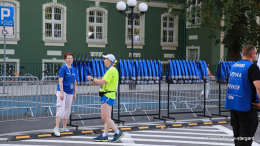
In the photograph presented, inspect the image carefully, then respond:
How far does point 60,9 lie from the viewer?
83.1 feet

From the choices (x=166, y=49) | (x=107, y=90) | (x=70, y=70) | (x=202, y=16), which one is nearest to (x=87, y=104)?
(x=70, y=70)

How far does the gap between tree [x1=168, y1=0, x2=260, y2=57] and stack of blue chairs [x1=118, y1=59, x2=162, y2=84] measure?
11135 millimetres

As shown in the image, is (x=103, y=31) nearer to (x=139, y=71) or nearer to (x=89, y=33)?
(x=89, y=33)

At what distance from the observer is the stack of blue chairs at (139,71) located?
1067 centimetres

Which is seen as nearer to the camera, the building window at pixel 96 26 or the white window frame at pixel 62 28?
the white window frame at pixel 62 28

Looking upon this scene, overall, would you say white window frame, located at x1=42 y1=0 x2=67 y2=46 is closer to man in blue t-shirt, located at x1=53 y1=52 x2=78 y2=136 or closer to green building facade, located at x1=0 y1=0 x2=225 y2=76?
green building facade, located at x1=0 y1=0 x2=225 y2=76

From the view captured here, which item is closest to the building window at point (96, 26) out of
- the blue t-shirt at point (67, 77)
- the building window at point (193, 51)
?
the building window at point (193, 51)

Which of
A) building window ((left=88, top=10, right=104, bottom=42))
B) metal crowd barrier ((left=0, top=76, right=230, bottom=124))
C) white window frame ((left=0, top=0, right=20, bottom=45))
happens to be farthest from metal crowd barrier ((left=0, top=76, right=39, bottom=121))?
building window ((left=88, top=10, right=104, bottom=42))

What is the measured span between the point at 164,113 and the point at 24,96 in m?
4.75

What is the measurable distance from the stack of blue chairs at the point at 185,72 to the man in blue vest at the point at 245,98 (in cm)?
527

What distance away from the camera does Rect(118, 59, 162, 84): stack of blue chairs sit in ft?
35.0

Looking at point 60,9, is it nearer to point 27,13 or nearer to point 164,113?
point 27,13

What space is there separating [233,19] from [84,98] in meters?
13.5

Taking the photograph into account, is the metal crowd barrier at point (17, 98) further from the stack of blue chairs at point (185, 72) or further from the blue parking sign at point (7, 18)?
the blue parking sign at point (7, 18)
